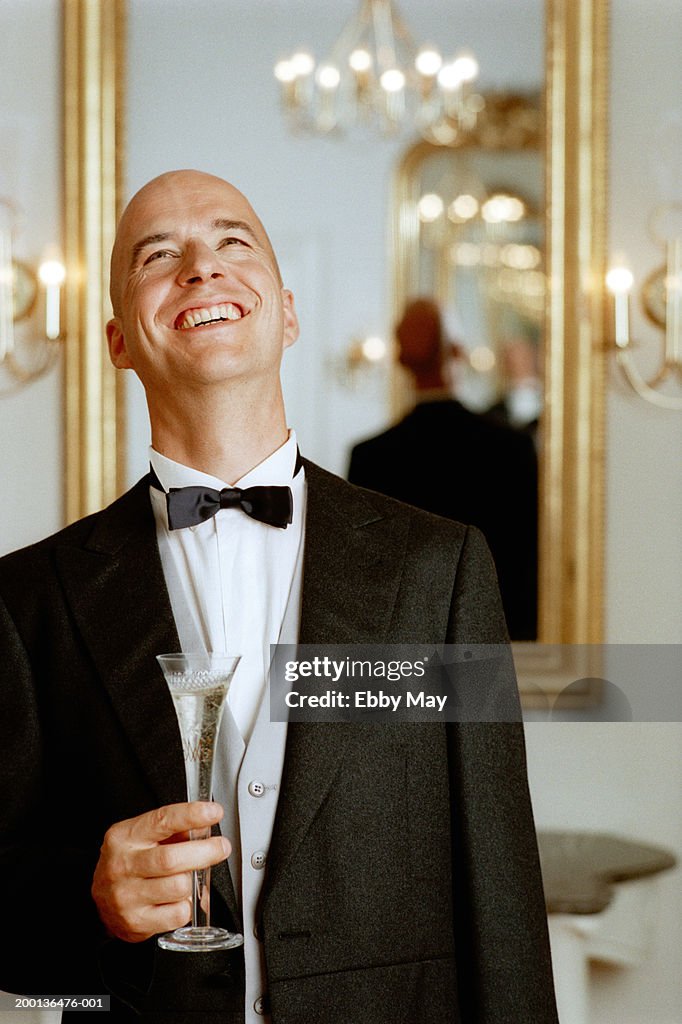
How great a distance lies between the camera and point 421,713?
3.73ft

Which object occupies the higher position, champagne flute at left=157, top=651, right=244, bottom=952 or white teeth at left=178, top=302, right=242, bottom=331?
white teeth at left=178, top=302, right=242, bottom=331

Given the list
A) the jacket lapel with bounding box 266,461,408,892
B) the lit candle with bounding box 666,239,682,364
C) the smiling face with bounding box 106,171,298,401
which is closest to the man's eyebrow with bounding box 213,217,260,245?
the smiling face with bounding box 106,171,298,401

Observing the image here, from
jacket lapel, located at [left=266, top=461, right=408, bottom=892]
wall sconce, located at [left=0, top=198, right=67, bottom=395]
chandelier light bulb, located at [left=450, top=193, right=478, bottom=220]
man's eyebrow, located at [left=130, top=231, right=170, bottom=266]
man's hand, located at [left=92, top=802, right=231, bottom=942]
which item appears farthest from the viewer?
chandelier light bulb, located at [left=450, top=193, right=478, bottom=220]

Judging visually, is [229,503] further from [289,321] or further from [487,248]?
[487,248]

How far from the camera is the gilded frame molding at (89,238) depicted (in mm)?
1984

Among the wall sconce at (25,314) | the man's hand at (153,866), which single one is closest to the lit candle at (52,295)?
the wall sconce at (25,314)

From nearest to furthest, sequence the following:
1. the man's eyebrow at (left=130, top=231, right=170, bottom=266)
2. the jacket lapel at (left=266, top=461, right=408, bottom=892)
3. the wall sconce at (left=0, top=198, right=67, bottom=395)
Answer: the jacket lapel at (left=266, top=461, right=408, bottom=892), the man's eyebrow at (left=130, top=231, right=170, bottom=266), the wall sconce at (left=0, top=198, right=67, bottom=395)

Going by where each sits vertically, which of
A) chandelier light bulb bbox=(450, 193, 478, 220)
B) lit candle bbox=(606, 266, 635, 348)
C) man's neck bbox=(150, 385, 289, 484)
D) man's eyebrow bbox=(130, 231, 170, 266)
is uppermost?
chandelier light bulb bbox=(450, 193, 478, 220)

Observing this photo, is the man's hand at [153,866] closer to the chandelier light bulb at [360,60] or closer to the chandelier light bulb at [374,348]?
the chandelier light bulb at [374,348]

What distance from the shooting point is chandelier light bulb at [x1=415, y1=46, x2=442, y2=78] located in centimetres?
203

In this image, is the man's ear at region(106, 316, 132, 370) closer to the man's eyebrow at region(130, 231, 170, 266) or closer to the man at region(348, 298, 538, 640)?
the man's eyebrow at region(130, 231, 170, 266)

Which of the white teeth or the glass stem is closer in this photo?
the glass stem

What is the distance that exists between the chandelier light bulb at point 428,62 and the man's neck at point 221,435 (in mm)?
1092

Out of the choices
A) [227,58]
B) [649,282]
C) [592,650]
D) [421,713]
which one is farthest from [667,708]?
[227,58]
